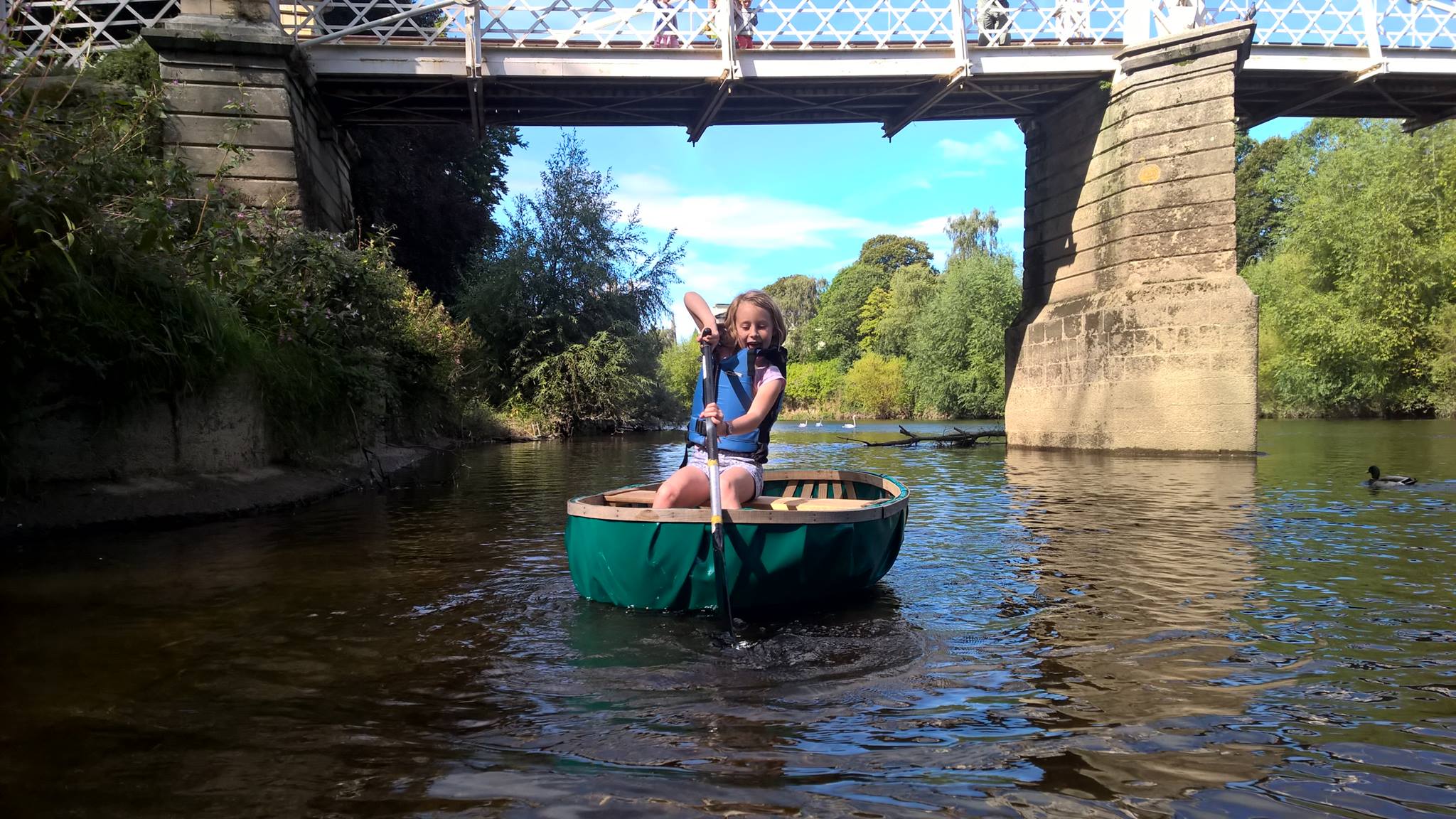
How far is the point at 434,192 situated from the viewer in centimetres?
2564

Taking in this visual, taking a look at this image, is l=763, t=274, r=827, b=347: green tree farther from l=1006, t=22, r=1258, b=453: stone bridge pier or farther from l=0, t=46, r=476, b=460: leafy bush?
l=0, t=46, r=476, b=460: leafy bush

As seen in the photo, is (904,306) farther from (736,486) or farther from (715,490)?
(715,490)

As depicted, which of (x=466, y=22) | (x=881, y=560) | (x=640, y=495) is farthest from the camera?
(x=466, y=22)

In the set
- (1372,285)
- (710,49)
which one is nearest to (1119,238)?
(710,49)

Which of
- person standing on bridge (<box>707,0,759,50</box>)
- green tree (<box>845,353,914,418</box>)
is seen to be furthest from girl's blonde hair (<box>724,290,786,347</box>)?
green tree (<box>845,353,914,418</box>)

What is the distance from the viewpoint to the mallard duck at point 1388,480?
9633 mm

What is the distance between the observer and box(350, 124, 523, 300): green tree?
2172 cm

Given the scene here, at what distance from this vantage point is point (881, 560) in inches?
193

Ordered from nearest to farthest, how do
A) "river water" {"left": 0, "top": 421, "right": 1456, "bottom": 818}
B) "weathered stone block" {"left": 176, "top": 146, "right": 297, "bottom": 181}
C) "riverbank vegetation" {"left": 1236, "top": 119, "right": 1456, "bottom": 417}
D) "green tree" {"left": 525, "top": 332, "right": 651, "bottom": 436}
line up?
"river water" {"left": 0, "top": 421, "right": 1456, "bottom": 818}
"weathered stone block" {"left": 176, "top": 146, "right": 297, "bottom": 181}
"green tree" {"left": 525, "top": 332, "right": 651, "bottom": 436}
"riverbank vegetation" {"left": 1236, "top": 119, "right": 1456, "bottom": 417}

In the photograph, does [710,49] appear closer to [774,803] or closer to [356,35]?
[356,35]

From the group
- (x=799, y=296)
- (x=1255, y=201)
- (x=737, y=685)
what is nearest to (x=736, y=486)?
(x=737, y=685)

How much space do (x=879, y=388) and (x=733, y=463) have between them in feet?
162

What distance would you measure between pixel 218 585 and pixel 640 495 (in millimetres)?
2479

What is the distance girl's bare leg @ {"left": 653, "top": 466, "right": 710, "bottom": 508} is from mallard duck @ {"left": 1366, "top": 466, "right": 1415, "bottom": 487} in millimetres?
8820
